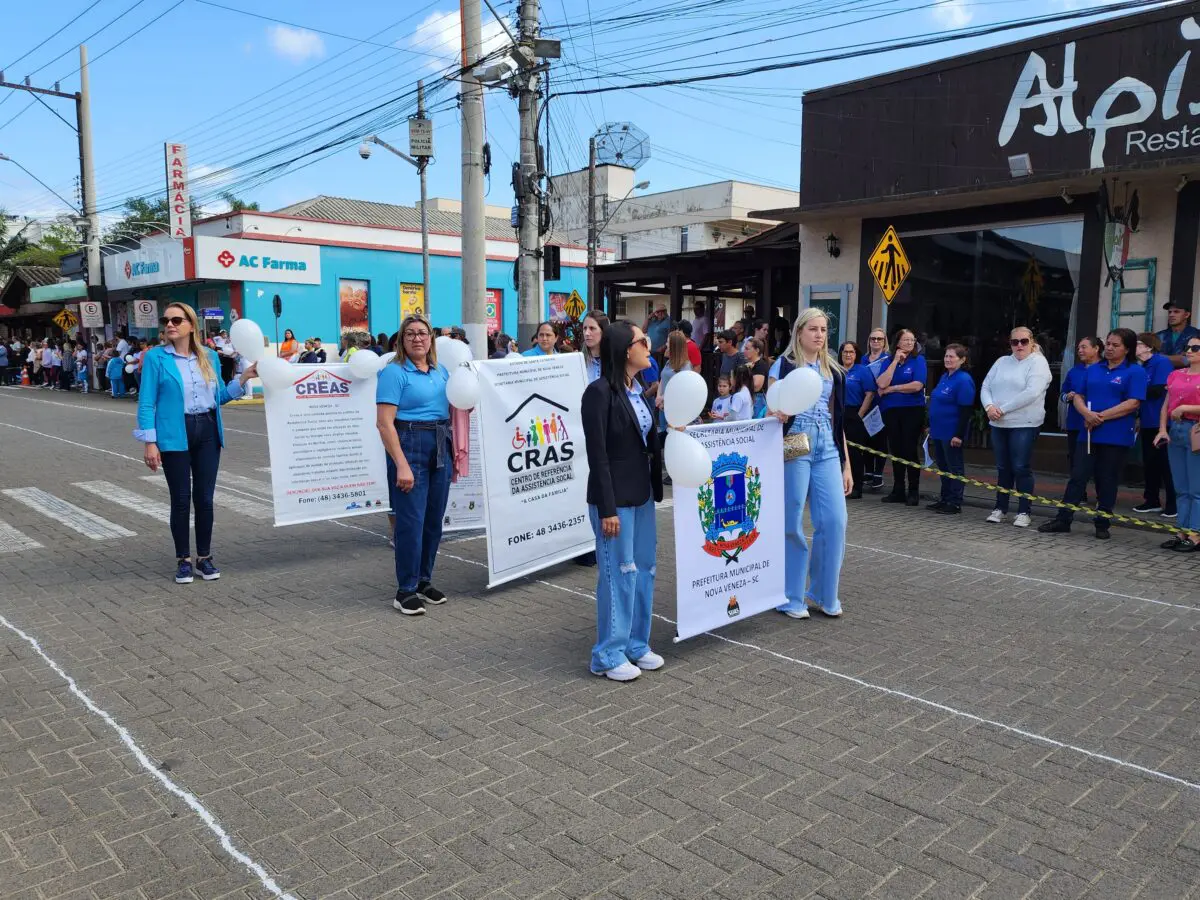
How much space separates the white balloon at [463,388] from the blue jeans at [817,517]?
7.03ft

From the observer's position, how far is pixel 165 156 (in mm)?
30328

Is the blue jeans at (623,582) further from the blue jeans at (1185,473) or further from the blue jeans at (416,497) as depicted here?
the blue jeans at (1185,473)

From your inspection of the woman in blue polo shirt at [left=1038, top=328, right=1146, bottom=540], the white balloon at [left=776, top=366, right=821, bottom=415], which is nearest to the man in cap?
the woman in blue polo shirt at [left=1038, top=328, right=1146, bottom=540]

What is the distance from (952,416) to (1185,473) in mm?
2406

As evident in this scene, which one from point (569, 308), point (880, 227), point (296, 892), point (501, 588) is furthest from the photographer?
point (569, 308)

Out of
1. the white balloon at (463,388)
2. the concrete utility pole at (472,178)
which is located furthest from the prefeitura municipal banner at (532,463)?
the concrete utility pole at (472,178)

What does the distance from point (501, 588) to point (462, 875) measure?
3691 mm

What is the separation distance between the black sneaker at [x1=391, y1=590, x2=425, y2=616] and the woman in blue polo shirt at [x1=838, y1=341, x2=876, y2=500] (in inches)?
251

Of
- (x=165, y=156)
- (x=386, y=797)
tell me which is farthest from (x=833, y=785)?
(x=165, y=156)

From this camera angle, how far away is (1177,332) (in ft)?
35.3

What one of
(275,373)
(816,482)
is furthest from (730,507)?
(275,373)

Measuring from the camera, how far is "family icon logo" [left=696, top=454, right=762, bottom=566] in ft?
16.8

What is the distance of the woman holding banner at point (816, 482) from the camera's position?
227 inches

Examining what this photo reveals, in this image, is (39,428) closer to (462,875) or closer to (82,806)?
(82,806)
